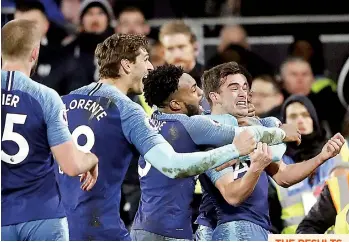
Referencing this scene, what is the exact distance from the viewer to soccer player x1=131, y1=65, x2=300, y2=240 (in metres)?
4.39

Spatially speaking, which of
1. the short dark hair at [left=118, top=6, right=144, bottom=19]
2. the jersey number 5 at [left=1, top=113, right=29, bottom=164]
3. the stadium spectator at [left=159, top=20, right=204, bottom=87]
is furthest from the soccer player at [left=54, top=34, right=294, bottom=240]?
the short dark hair at [left=118, top=6, right=144, bottom=19]

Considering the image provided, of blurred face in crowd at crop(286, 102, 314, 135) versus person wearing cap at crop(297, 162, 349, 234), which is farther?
blurred face in crowd at crop(286, 102, 314, 135)

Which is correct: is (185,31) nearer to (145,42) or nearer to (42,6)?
(42,6)

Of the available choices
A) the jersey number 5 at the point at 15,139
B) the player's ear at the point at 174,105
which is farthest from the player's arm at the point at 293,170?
the jersey number 5 at the point at 15,139

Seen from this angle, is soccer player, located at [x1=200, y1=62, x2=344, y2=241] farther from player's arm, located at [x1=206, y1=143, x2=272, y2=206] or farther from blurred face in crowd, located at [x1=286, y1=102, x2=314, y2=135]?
blurred face in crowd, located at [x1=286, y1=102, x2=314, y2=135]

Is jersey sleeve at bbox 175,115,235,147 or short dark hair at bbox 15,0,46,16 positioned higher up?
short dark hair at bbox 15,0,46,16

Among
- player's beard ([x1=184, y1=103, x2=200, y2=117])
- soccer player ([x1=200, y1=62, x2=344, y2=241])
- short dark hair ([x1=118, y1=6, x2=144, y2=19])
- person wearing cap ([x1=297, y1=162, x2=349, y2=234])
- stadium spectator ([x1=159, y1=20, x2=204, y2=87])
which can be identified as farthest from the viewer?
short dark hair ([x1=118, y1=6, x2=144, y2=19])

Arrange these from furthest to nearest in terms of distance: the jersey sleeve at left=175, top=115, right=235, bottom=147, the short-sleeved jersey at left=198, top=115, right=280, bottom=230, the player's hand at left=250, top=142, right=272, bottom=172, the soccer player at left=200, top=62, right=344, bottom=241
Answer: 1. the jersey sleeve at left=175, top=115, right=235, bottom=147
2. the short-sleeved jersey at left=198, top=115, right=280, bottom=230
3. the soccer player at left=200, top=62, right=344, bottom=241
4. the player's hand at left=250, top=142, right=272, bottom=172

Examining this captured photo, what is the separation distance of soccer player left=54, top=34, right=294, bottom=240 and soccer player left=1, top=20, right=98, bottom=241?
6.0 inches

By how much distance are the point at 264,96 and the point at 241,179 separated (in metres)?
1.69

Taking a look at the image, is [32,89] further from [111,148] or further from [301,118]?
[301,118]

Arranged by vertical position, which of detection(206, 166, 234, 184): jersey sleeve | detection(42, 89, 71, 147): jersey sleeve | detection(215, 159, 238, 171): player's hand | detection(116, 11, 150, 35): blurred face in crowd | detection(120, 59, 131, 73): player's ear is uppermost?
detection(116, 11, 150, 35): blurred face in crowd

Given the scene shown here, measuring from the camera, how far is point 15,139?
13.4ft

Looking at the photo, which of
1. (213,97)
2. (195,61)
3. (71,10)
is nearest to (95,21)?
(71,10)
